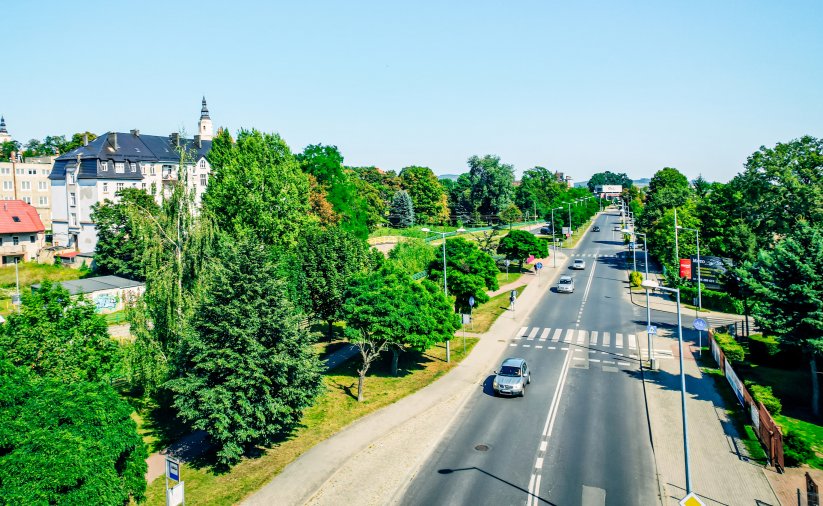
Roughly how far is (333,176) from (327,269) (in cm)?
3026

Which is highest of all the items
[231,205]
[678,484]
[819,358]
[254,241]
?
[231,205]

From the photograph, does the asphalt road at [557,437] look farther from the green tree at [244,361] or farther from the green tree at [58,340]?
the green tree at [58,340]

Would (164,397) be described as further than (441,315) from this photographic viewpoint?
No

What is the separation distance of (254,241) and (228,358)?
16.0 feet

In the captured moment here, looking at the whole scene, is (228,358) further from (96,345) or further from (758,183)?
(758,183)

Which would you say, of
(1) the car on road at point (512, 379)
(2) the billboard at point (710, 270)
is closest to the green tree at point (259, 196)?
(1) the car on road at point (512, 379)

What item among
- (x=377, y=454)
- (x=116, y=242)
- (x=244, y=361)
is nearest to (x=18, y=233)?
(x=116, y=242)

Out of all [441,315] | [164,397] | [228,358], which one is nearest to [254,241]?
[228,358]

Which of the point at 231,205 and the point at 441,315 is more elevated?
the point at 231,205

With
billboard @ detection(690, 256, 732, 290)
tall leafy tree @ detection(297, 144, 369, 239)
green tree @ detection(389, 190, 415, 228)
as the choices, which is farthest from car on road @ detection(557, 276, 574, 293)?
green tree @ detection(389, 190, 415, 228)

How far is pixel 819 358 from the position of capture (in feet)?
91.1

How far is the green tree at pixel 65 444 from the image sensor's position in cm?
1323

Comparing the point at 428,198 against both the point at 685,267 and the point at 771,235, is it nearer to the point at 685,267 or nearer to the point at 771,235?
the point at 685,267

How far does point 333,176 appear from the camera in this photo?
6475 cm
